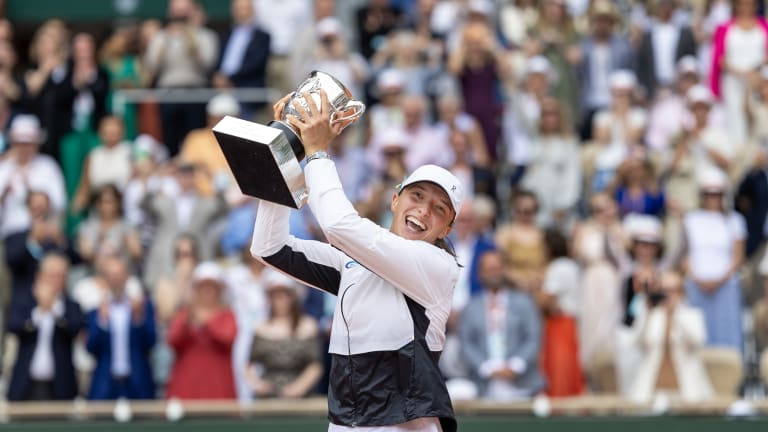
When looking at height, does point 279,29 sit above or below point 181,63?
above

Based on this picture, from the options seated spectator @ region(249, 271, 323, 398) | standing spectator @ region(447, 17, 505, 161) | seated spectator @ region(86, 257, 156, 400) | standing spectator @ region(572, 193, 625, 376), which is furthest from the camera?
standing spectator @ region(447, 17, 505, 161)

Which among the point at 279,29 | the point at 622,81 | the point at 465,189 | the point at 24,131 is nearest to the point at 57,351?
the point at 24,131

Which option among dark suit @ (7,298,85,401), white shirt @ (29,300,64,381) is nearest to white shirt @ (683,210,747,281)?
dark suit @ (7,298,85,401)

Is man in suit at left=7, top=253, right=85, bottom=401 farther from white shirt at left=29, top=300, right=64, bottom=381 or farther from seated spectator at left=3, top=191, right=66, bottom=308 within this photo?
seated spectator at left=3, top=191, right=66, bottom=308

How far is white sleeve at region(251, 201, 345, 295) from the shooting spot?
6168 millimetres

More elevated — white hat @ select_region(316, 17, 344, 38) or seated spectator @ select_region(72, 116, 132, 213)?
white hat @ select_region(316, 17, 344, 38)

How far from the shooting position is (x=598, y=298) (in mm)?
12664

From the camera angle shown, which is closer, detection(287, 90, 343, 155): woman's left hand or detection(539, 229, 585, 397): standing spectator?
detection(287, 90, 343, 155): woman's left hand

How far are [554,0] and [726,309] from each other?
5.11m

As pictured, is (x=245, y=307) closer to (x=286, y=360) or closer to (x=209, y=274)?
(x=209, y=274)

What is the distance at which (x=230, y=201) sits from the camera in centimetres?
1398

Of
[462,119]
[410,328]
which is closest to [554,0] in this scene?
[462,119]

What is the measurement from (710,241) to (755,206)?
969mm

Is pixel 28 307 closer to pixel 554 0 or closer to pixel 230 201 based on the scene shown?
pixel 230 201
